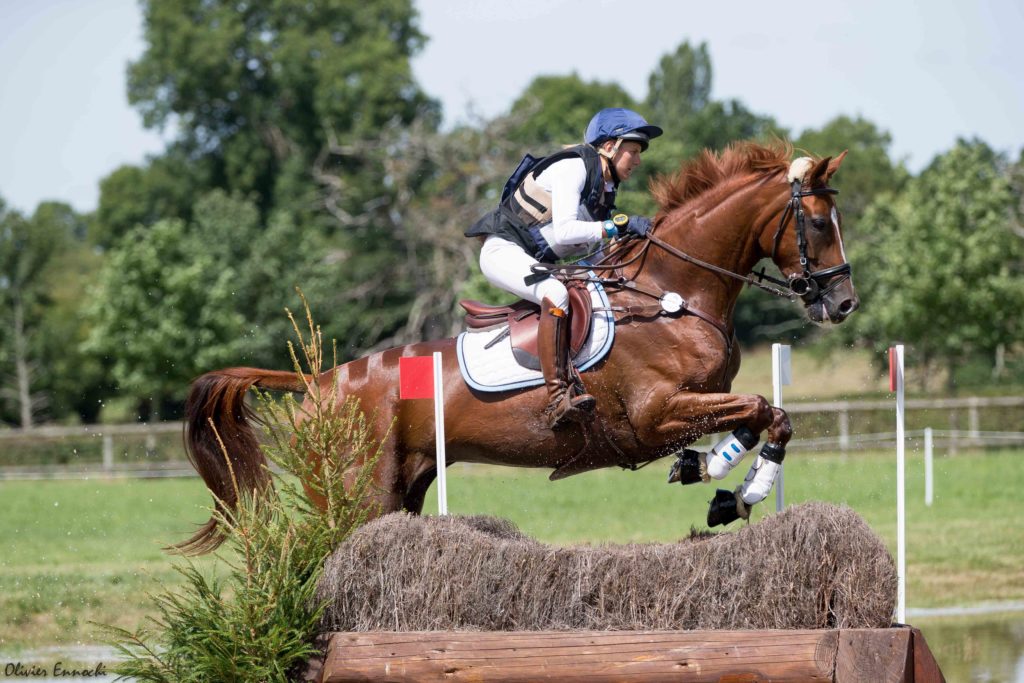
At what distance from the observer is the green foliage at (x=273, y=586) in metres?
4.27

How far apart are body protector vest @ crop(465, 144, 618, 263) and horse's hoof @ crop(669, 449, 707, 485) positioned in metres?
1.15

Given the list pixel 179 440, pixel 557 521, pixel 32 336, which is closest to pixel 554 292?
pixel 557 521

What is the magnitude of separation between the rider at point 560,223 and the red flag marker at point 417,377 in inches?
19.4

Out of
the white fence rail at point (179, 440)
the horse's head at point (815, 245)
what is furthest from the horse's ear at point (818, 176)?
the white fence rail at point (179, 440)

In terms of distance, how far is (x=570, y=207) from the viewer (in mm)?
5215

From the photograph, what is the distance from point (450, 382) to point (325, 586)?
141 cm

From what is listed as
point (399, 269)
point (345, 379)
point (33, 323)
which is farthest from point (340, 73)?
point (345, 379)

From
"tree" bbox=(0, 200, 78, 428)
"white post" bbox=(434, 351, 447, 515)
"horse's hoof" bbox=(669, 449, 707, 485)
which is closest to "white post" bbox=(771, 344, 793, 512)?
"horse's hoof" bbox=(669, 449, 707, 485)

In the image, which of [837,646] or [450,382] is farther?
[450,382]

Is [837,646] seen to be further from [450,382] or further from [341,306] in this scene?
[341,306]

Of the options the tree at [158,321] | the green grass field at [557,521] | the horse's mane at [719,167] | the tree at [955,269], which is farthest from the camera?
the tree at [158,321]

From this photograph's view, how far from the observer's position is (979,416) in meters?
20.3

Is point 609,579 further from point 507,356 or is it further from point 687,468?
point 507,356

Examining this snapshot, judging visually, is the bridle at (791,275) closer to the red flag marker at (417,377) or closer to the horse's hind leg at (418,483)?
the red flag marker at (417,377)
